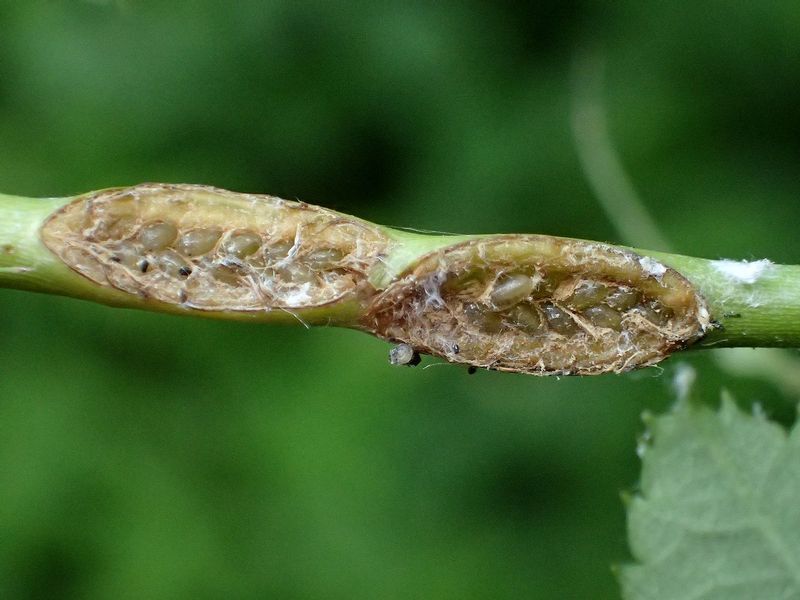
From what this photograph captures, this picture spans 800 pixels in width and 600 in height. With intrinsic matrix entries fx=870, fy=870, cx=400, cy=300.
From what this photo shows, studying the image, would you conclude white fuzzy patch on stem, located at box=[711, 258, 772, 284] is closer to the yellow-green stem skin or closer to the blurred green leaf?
the yellow-green stem skin

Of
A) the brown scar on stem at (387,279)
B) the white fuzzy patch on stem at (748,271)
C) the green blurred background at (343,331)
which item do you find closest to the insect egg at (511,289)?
the brown scar on stem at (387,279)

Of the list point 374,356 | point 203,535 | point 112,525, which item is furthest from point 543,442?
point 112,525

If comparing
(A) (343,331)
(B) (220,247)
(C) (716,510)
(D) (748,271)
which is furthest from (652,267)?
(A) (343,331)

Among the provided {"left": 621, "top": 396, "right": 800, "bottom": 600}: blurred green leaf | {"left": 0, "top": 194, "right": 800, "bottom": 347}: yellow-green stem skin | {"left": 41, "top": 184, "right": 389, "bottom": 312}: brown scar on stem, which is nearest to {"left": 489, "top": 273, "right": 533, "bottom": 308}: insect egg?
{"left": 0, "top": 194, "right": 800, "bottom": 347}: yellow-green stem skin

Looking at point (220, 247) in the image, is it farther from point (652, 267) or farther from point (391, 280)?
point (652, 267)

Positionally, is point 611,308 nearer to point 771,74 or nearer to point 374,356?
point 374,356
